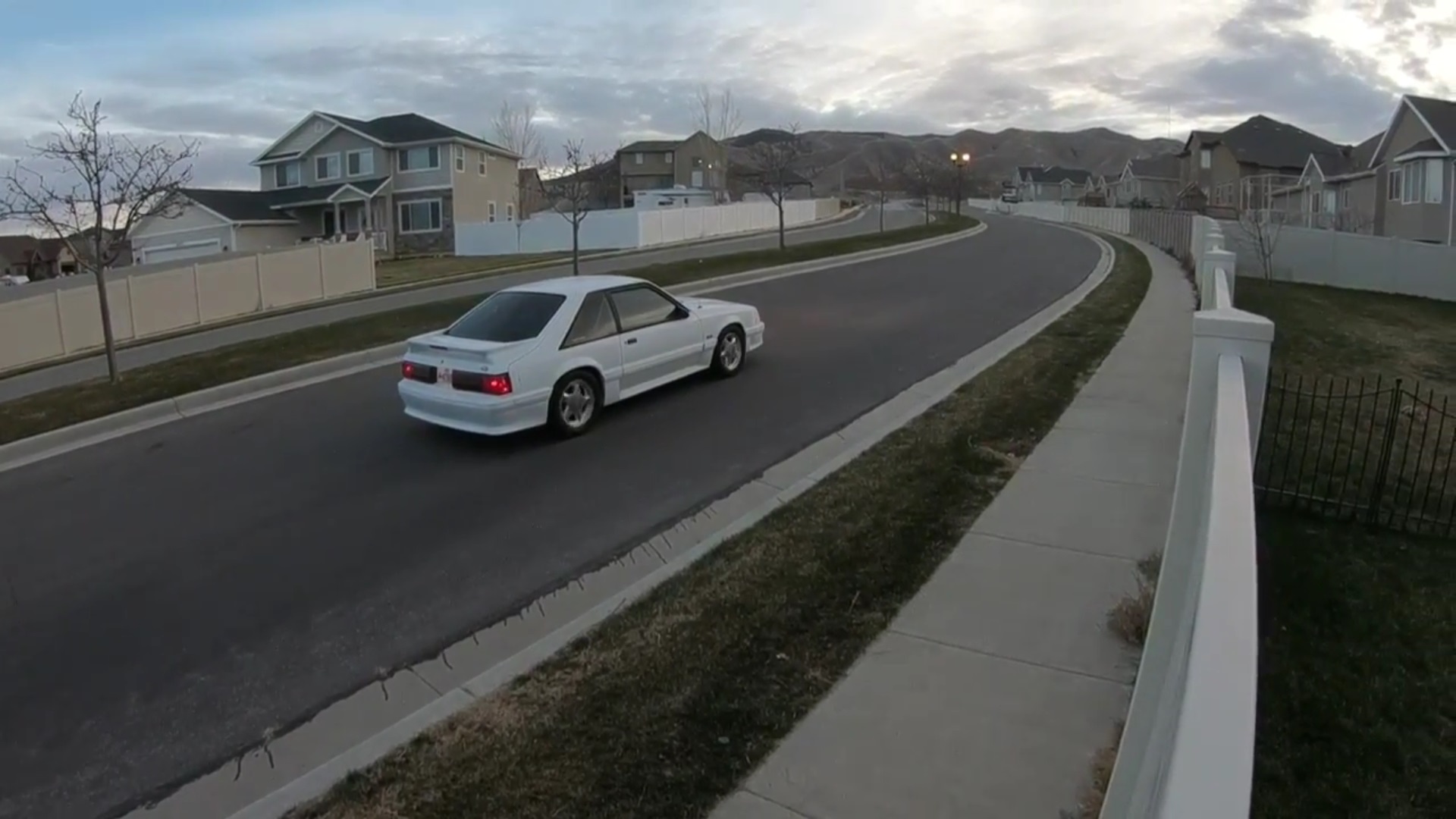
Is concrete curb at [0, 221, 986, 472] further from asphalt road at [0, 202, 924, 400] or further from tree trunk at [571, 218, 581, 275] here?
tree trunk at [571, 218, 581, 275]

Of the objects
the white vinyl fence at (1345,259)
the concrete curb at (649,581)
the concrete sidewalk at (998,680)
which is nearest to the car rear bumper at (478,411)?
the concrete curb at (649,581)

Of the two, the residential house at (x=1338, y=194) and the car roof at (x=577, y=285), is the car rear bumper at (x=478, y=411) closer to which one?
the car roof at (x=577, y=285)

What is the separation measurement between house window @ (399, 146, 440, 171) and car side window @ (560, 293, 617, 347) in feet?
149

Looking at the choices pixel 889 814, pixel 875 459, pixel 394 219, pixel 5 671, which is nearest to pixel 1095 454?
pixel 875 459

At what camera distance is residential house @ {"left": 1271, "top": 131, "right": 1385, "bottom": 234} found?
140ft

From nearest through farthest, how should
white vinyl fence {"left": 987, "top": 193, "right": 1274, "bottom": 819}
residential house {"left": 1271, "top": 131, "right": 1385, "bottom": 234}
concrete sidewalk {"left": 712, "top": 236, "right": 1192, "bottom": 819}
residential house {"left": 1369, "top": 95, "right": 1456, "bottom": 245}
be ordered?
white vinyl fence {"left": 987, "top": 193, "right": 1274, "bottom": 819} → concrete sidewalk {"left": 712, "top": 236, "right": 1192, "bottom": 819} → residential house {"left": 1369, "top": 95, "right": 1456, "bottom": 245} → residential house {"left": 1271, "top": 131, "right": 1385, "bottom": 234}

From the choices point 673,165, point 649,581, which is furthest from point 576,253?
point 673,165

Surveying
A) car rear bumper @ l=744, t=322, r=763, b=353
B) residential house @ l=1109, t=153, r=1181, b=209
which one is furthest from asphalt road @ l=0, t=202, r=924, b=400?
residential house @ l=1109, t=153, r=1181, b=209

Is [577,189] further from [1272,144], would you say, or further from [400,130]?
[1272,144]

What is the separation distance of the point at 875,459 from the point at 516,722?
4.25m

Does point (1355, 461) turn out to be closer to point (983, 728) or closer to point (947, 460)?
point (947, 460)

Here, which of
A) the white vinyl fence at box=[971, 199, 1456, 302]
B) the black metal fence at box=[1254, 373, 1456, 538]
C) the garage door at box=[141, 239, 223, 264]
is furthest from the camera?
the garage door at box=[141, 239, 223, 264]

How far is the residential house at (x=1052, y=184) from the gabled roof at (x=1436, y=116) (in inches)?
3096

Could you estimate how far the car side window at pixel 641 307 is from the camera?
9789 millimetres
